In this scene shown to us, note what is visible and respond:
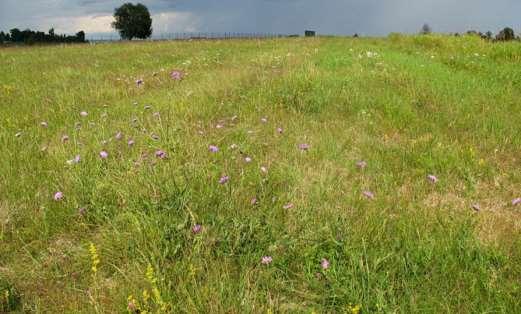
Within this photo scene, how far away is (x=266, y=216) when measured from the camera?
9.70ft

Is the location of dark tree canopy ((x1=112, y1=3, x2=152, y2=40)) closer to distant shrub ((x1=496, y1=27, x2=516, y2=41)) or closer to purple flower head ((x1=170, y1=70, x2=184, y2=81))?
distant shrub ((x1=496, y1=27, x2=516, y2=41))

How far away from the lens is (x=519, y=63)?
10.6m

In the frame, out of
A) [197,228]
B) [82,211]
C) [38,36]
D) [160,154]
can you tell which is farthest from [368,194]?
[38,36]

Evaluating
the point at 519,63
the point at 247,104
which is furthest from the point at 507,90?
the point at 247,104

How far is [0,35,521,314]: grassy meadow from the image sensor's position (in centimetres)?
234

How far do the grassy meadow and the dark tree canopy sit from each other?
88.3 meters

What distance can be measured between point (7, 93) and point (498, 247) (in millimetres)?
9299

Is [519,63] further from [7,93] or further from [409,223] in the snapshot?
[7,93]

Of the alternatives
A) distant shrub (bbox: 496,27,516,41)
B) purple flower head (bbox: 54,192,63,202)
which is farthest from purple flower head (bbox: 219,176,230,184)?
distant shrub (bbox: 496,27,516,41)

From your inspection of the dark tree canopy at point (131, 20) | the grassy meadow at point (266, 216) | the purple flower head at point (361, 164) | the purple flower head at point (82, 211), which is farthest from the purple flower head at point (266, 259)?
the dark tree canopy at point (131, 20)

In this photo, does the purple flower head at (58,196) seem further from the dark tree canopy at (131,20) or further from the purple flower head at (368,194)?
the dark tree canopy at (131,20)

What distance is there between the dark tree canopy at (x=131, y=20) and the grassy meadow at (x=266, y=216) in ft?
290

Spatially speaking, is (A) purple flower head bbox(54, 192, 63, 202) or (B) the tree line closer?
(A) purple flower head bbox(54, 192, 63, 202)

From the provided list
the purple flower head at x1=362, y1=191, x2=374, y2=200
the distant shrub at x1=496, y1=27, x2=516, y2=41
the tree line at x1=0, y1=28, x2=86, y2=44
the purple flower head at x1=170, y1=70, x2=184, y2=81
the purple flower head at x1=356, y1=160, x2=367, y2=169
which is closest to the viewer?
the purple flower head at x1=362, y1=191, x2=374, y2=200
